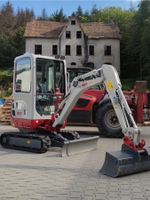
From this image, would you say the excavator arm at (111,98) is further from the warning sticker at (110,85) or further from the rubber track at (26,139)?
the rubber track at (26,139)

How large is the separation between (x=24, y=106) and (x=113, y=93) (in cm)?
329

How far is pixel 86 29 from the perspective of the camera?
73.8 metres

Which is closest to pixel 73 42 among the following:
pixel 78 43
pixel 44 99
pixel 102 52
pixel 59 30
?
pixel 78 43

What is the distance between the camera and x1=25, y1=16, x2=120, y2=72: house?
236 ft

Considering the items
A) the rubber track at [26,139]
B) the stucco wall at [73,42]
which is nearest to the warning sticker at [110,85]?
the rubber track at [26,139]

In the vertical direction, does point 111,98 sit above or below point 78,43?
below

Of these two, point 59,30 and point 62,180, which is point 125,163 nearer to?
point 62,180

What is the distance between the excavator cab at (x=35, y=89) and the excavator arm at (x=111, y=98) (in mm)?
515

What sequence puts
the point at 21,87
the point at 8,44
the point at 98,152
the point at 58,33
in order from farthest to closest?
the point at 8,44
the point at 58,33
the point at 21,87
the point at 98,152

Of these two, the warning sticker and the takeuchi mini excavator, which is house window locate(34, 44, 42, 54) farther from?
the warning sticker

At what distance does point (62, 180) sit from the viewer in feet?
28.1

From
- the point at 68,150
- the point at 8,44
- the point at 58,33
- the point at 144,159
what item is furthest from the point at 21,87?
the point at 8,44

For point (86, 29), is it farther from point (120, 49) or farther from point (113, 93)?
point (113, 93)

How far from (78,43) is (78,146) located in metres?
→ 61.9
